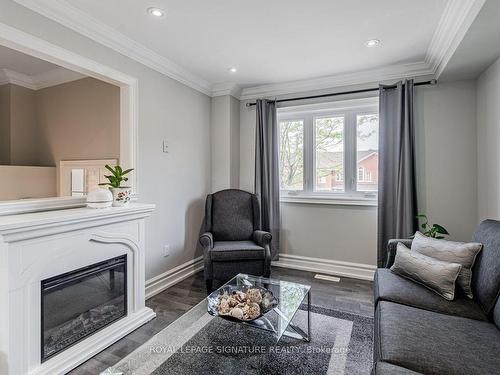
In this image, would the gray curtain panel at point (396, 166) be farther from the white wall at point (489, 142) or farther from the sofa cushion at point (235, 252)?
the sofa cushion at point (235, 252)

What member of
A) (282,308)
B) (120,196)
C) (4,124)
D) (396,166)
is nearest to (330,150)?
(396,166)

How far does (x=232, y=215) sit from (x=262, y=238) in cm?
55

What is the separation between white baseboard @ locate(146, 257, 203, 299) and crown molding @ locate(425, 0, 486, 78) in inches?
135

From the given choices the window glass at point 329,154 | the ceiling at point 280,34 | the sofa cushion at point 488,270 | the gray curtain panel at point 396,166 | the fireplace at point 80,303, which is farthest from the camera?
the window glass at point 329,154

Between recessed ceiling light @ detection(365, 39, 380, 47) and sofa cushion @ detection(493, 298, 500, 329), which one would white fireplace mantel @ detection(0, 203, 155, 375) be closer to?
sofa cushion @ detection(493, 298, 500, 329)

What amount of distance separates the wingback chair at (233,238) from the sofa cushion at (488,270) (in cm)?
172

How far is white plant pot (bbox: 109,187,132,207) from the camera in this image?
2.28 meters

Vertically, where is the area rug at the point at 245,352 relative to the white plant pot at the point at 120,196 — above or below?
below

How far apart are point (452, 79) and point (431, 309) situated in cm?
242

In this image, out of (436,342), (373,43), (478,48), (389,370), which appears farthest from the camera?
(373,43)

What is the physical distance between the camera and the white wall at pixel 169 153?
2580 millimetres

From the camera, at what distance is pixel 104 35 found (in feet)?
7.57

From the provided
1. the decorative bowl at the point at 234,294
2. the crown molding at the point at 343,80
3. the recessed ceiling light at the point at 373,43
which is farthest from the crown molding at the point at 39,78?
the recessed ceiling light at the point at 373,43

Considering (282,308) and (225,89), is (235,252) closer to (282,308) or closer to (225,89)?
(282,308)
